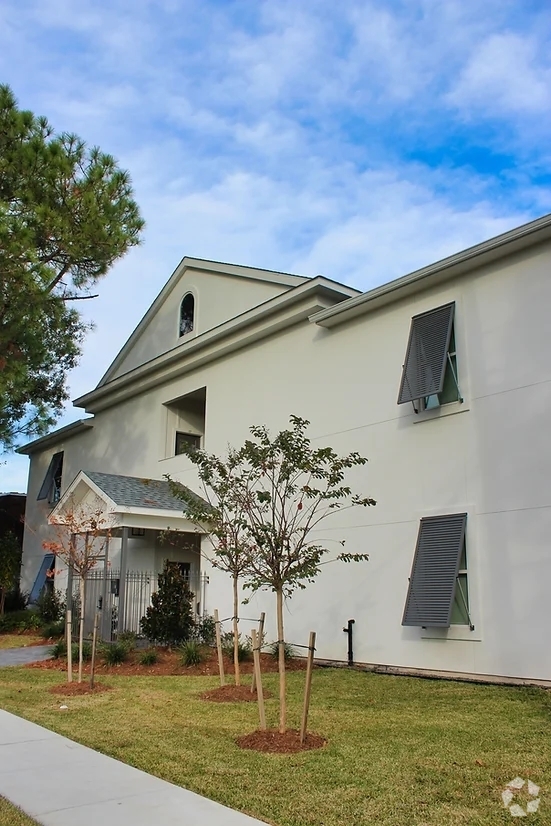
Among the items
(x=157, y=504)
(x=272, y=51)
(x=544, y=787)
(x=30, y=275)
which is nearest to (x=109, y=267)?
(x=30, y=275)

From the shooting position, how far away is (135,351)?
2347 centimetres

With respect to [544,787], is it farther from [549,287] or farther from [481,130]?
[481,130]

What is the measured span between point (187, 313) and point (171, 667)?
11.2 metres

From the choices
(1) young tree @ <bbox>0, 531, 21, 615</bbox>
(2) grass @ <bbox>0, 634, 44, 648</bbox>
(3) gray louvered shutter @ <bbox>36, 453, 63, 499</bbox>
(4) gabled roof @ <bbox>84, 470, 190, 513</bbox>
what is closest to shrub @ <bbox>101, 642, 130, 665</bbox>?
(4) gabled roof @ <bbox>84, 470, 190, 513</bbox>

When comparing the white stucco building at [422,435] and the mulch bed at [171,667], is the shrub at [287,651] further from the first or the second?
the white stucco building at [422,435]

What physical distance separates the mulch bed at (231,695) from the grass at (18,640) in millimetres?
8253

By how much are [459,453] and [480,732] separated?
211 inches

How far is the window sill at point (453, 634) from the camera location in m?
11.2

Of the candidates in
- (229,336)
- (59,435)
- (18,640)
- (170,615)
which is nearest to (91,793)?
(170,615)

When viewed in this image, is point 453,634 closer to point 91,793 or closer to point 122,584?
point 91,793

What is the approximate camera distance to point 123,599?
16703 millimetres

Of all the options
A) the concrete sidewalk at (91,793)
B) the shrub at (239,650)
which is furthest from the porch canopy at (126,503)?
the concrete sidewalk at (91,793)

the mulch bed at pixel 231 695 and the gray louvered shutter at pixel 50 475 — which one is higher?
the gray louvered shutter at pixel 50 475

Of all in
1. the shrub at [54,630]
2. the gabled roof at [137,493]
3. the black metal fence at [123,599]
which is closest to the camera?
the black metal fence at [123,599]
